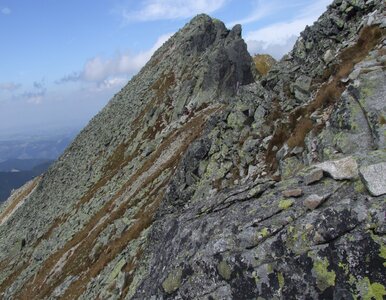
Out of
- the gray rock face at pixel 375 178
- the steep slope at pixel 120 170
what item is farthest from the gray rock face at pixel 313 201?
the steep slope at pixel 120 170

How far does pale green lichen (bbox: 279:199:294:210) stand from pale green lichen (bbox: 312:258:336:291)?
2.15 meters

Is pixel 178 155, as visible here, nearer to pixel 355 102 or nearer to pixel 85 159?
pixel 355 102

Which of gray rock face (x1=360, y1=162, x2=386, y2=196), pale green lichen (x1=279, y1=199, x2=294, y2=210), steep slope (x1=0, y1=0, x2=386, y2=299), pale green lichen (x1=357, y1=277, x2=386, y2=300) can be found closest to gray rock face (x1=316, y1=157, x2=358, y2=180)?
steep slope (x1=0, y1=0, x2=386, y2=299)

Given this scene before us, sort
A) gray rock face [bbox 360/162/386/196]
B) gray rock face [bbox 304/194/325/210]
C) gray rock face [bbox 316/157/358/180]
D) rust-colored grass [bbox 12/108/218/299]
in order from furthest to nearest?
rust-colored grass [bbox 12/108/218/299] < gray rock face [bbox 316/157/358/180] < gray rock face [bbox 304/194/325/210] < gray rock face [bbox 360/162/386/196]

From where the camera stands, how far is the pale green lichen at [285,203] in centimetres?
1239

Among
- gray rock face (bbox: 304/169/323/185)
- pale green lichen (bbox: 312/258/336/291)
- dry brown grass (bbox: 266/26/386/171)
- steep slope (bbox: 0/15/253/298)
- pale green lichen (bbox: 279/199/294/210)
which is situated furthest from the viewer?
steep slope (bbox: 0/15/253/298)

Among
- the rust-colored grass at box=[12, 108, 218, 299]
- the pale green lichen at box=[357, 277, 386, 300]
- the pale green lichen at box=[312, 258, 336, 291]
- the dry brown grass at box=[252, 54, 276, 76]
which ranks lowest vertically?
the rust-colored grass at box=[12, 108, 218, 299]

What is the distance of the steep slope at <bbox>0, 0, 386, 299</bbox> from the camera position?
10945mm

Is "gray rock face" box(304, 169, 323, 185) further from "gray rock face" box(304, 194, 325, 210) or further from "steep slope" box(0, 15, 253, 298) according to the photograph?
"steep slope" box(0, 15, 253, 298)

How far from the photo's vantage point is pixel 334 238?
34.8 ft

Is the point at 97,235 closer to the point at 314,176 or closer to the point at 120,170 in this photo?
the point at 120,170

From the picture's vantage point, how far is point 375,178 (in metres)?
10.9

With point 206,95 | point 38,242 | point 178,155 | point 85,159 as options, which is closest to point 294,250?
point 178,155

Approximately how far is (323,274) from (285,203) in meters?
2.69
